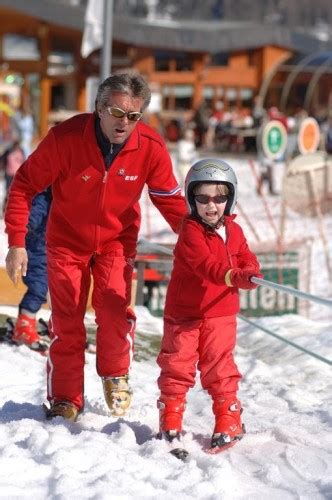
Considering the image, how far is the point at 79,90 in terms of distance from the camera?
1329 inches

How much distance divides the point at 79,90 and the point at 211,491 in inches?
1204

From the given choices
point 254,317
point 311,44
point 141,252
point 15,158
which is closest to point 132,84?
point 141,252

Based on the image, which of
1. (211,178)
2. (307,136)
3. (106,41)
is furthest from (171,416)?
(307,136)

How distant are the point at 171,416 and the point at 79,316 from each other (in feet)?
2.49

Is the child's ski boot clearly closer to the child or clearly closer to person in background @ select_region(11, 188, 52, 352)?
the child

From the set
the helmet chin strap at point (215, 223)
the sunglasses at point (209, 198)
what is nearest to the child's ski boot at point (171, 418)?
the helmet chin strap at point (215, 223)

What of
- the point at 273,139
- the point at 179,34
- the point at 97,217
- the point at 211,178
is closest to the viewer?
the point at 211,178

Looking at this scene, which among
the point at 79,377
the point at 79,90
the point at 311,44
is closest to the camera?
the point at 79,377

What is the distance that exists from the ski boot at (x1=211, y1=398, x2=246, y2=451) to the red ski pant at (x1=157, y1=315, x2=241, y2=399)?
1.5 inches

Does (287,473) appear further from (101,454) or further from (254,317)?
(254,317)

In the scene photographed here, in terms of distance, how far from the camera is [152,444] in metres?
4.42

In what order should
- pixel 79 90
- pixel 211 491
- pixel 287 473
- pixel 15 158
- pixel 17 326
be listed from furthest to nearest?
pixel 79 90 → pixel 15 158 → pixel 17 326 → pixel 287 473 → pixel 211 491

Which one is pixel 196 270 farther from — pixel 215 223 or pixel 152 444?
pixel 152 444

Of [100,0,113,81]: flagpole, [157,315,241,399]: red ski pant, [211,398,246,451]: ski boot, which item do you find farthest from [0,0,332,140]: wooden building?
[211,398,246,451]: ski boot
